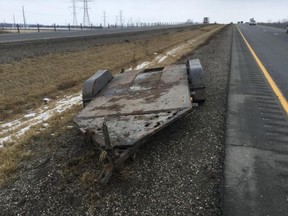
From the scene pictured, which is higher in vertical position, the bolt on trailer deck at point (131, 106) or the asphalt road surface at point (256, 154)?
the bolt on trailer deck at point (131, 106)

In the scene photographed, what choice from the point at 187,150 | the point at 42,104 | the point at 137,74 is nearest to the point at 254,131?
the point at 187,150

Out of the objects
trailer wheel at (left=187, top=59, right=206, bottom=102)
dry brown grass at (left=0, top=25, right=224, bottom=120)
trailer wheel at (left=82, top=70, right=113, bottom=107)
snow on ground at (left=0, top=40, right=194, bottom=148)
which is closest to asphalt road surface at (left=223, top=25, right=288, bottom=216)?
trailer wheel at (left=187, top=59, right=206, bottom=102)

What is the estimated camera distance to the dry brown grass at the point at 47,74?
332 inches

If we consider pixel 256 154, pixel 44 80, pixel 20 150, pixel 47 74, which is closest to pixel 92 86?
pixel 20 150

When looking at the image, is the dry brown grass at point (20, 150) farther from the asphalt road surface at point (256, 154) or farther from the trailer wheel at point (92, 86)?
the asphalt road surface at point (256, 154)

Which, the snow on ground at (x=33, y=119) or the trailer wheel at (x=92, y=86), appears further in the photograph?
the trailer wheel at (x=92, y=86)

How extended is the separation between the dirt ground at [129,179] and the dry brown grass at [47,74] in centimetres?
338

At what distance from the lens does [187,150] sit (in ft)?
14.2

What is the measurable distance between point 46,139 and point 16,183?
153 centimetres

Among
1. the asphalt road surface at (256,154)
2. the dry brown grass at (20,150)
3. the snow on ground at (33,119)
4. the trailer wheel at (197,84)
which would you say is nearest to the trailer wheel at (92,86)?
the dry brown grass at (20,150)

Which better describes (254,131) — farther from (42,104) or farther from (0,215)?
(42,104)

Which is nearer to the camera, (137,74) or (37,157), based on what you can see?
(37,157)

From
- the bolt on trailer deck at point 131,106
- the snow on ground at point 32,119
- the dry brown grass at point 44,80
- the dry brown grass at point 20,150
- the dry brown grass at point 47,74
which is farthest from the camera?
the dry brown grass at point 47,74

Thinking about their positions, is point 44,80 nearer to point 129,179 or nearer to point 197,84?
point 197,84
